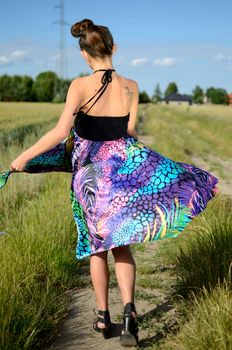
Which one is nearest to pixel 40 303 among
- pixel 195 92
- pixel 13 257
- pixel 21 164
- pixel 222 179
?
pixel 13 257

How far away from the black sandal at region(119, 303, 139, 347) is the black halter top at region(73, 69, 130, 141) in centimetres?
101

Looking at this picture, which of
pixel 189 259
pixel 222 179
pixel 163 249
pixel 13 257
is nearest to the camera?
pixel 13 257

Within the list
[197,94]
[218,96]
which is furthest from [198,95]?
[218,96]

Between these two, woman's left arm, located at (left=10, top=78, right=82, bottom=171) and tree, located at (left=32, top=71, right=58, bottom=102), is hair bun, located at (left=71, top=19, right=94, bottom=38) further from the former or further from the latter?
tree, located at (left=32, top=71, right=58, bottom=102)

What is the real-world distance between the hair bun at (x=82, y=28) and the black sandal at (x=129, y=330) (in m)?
1.62

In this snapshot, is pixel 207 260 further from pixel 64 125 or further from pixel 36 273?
pixel 64 125

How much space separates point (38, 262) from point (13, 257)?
37cm

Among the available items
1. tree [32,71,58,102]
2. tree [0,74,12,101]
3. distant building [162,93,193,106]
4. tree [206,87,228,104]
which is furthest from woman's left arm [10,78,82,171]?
distant building [162,93,193,106]

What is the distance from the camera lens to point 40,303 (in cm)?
360

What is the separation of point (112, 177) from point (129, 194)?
143 millimetres

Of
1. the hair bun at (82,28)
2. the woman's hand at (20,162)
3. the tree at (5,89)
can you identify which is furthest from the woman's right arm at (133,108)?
the tree at (5,89)

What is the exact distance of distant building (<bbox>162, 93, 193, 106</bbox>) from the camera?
7127 inches

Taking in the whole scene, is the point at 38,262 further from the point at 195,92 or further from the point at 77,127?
the point at 195,92

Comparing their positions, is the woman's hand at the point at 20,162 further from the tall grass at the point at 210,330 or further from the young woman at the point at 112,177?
the tall grass at the point at 210,330
